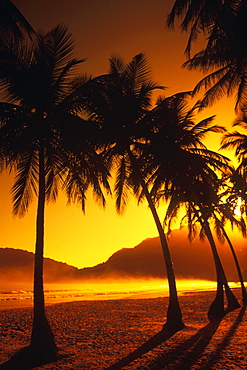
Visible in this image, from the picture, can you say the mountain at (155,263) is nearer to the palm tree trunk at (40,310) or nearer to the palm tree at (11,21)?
the palm tree trunk at (40,310)


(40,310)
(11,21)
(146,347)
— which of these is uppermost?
(11,21)

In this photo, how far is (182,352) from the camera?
730 centimetres

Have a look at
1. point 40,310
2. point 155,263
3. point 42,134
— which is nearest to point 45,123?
point 42,134

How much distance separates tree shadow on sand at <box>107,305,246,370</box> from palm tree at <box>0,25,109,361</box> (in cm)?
217

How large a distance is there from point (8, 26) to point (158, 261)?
582ft

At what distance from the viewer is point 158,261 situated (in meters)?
175

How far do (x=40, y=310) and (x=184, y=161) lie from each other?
9.44 m

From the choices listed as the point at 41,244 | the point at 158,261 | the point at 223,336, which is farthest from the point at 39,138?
the point at 158,261

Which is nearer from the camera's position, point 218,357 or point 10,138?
point 218,357

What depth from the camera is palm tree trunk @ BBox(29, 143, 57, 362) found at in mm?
7406

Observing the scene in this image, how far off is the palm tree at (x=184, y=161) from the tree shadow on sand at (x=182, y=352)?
4.57 meters

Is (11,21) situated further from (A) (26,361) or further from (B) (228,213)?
(B) (228,213)

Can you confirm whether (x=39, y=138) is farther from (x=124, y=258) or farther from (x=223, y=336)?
(x=124, y=258)

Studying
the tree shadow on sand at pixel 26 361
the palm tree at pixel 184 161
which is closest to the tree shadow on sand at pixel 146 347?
the tree shadow on sand at pixel 26 361
